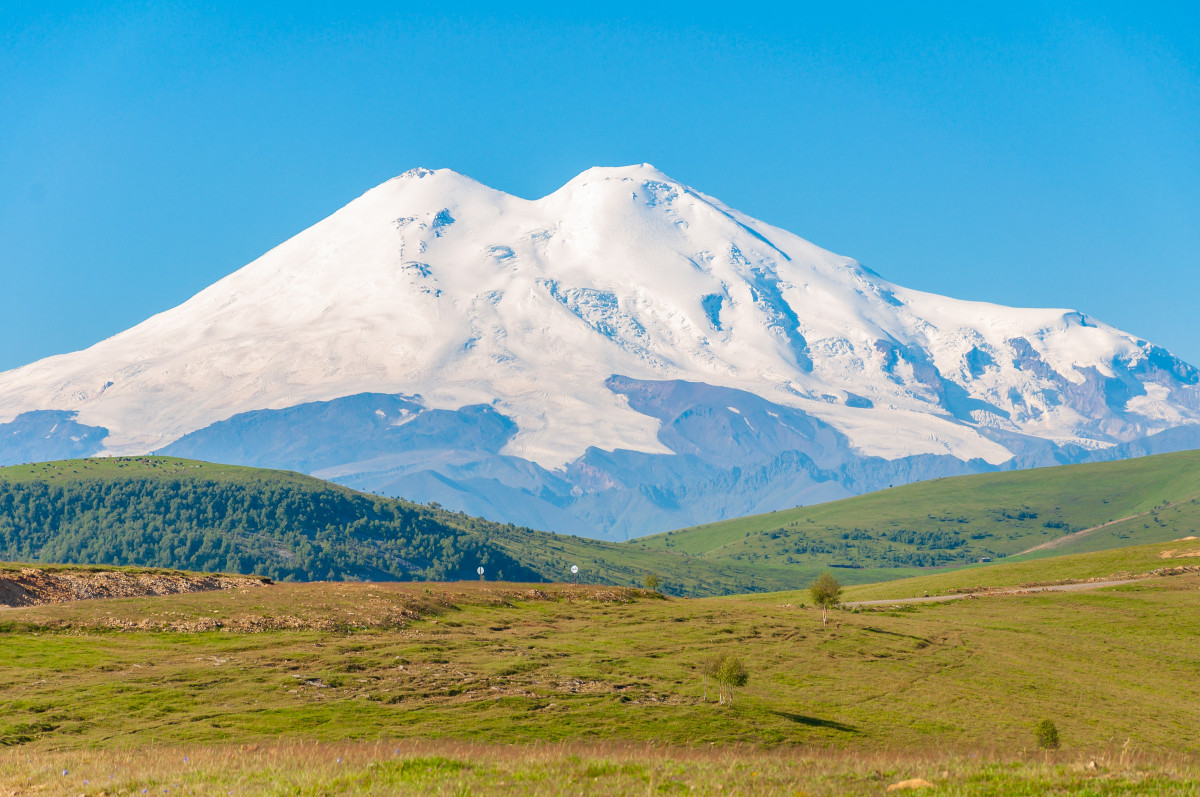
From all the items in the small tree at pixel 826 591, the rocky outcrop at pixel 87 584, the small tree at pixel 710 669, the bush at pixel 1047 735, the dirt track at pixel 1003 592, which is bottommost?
the bush at pixel 1047 735

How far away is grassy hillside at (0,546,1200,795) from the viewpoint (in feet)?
90.2

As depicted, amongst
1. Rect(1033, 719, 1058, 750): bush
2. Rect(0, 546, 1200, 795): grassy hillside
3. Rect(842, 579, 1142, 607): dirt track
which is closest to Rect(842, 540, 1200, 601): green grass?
Rect(842, 579, 1142, 607): dirt track

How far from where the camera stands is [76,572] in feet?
254

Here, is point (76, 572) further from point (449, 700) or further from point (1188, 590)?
point (1188, 590)

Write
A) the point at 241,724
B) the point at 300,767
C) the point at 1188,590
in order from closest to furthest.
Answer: the point at 300,767
the point at 241,724
the point at 1188,590

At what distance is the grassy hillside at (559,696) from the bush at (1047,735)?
0.89 meters

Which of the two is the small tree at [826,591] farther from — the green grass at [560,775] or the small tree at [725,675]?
the green grass at [560,775]

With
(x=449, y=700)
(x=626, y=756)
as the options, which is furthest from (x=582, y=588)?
(x=626, y=756)

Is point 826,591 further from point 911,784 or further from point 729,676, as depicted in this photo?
point 911,784

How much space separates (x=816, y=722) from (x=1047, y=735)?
1104 centimetres

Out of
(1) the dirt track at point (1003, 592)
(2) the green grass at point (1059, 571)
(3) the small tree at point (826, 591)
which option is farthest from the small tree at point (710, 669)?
(2) the green grass at point (1059, 571)

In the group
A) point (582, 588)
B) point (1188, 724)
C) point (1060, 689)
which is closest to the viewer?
point (1188, 724)

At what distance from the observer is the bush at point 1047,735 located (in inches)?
1946

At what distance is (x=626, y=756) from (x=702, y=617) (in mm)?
55979
